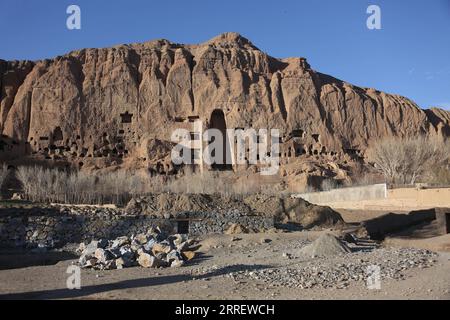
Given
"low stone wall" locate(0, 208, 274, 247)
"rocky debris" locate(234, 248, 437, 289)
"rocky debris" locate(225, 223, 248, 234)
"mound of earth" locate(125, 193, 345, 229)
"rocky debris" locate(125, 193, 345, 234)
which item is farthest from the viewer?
"mound of earth" locate(125, 193, 345, 229)

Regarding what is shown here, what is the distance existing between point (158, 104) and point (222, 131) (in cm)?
1056

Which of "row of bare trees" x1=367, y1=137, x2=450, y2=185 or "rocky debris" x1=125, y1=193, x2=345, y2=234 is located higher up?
"row of bare trees" x1=367, y1=137, x2=450, y2=185

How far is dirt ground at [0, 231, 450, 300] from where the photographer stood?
10508mm

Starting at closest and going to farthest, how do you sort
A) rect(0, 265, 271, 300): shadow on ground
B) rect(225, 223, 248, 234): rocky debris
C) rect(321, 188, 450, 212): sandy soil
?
rect(0, 265, 271, 300): shadow on ground, rect(225, 223, 248, 234): rocky debris, rect(321, 188, 450, 212): sandy soil

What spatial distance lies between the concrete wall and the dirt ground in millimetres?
23867

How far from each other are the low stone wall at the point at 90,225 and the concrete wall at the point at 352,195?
43.3 feet

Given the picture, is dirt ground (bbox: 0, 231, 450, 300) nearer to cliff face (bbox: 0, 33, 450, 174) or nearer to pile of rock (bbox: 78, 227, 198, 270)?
pile of rock (bbox: 78, 227, 198, 270)

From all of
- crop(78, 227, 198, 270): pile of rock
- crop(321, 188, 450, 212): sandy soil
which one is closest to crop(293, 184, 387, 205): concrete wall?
crop(321, 188, 450, 212): sandy soil

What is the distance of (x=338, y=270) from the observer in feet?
42.9

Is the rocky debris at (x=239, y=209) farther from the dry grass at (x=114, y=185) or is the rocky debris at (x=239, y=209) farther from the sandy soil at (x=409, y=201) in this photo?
the dry grass at (x=114, y=185)

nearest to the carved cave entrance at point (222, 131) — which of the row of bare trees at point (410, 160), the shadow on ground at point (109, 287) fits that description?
the row of bare trees at point (410, 160)

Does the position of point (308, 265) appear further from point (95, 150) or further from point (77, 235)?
point (95, 150)

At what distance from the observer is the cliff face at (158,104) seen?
6794cm

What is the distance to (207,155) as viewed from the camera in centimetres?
6656
